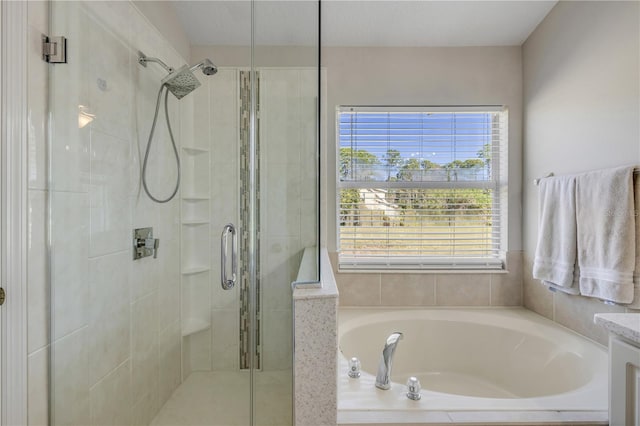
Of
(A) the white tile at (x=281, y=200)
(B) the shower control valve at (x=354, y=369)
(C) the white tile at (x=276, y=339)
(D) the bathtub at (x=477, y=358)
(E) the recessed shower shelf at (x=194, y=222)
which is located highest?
(A) the white tile at (x=281, y=200)

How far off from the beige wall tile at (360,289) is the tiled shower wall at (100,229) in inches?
50.8

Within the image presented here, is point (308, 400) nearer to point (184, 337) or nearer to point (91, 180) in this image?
point (184, 337)

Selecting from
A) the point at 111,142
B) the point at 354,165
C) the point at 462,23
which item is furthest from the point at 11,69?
the point at 462,23

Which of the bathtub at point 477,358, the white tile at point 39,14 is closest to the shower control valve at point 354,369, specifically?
the bathtub at point 477,358

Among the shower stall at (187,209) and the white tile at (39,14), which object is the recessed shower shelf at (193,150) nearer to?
the shower stall at (187,209)

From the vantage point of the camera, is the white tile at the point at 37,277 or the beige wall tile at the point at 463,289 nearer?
the white tile at the point at 37,277

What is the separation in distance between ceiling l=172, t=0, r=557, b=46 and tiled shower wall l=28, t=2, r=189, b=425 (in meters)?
0.22

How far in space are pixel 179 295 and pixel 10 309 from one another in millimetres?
490

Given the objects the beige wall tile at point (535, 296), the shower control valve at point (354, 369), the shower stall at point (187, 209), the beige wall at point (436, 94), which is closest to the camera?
the shower stall at point (187, 209)

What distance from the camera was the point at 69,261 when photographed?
1048mm

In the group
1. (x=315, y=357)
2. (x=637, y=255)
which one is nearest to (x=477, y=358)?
(x=637, y=255)

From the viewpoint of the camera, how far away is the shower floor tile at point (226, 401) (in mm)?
1106

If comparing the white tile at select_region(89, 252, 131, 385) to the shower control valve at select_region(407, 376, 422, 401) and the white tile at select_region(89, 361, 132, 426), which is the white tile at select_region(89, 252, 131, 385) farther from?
the shower control valve at select_region(407, 376, 422, 401)

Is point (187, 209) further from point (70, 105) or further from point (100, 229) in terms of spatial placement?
point (70, 105)
